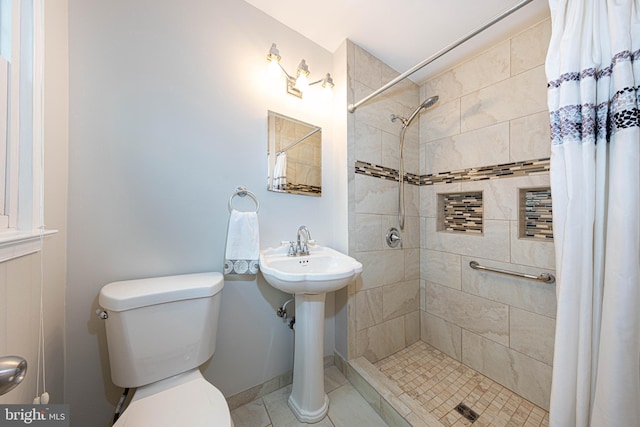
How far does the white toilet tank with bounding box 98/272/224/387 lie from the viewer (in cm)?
81

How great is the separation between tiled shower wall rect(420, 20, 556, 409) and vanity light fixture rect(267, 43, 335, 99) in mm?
965

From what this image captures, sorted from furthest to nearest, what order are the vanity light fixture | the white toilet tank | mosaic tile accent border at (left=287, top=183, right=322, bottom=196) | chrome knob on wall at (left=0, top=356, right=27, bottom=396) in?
mosaic tile accent border at (left=287, top=183, right=322, bottom=196)
the vanity light fixture
the white toilet tank
chrome knob on wall at (left=0, top=356, right=27, bottom=396)

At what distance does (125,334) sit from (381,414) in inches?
51.2

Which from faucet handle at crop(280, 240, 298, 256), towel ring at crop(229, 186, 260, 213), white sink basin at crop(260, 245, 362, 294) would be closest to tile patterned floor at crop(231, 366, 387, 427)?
white sink basin at crop(260, 245, 362, 294)

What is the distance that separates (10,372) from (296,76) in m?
1.59

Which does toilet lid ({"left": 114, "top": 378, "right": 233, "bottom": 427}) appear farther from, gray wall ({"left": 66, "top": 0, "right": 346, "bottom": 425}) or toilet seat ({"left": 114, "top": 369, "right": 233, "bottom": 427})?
gray wall ({"left": 66, "top": 0, "right": 346, "bottom": 425})

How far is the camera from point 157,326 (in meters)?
0.86

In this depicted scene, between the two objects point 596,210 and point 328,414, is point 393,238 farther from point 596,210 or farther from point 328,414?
point 328,414

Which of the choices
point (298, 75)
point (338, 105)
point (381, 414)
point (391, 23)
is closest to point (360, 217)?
point (338, 105)

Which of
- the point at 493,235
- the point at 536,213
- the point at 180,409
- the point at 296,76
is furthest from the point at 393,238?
the point at 180,409

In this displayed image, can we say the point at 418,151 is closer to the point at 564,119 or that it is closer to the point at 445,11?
the point at 445,11

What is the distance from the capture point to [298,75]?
4.52 ft

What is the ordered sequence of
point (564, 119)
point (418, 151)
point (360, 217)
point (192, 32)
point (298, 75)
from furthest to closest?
point (418, 151), point (360, 217), point (298, 75), point (192, 32), point (564, 119)

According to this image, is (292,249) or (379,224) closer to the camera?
(292,249)
